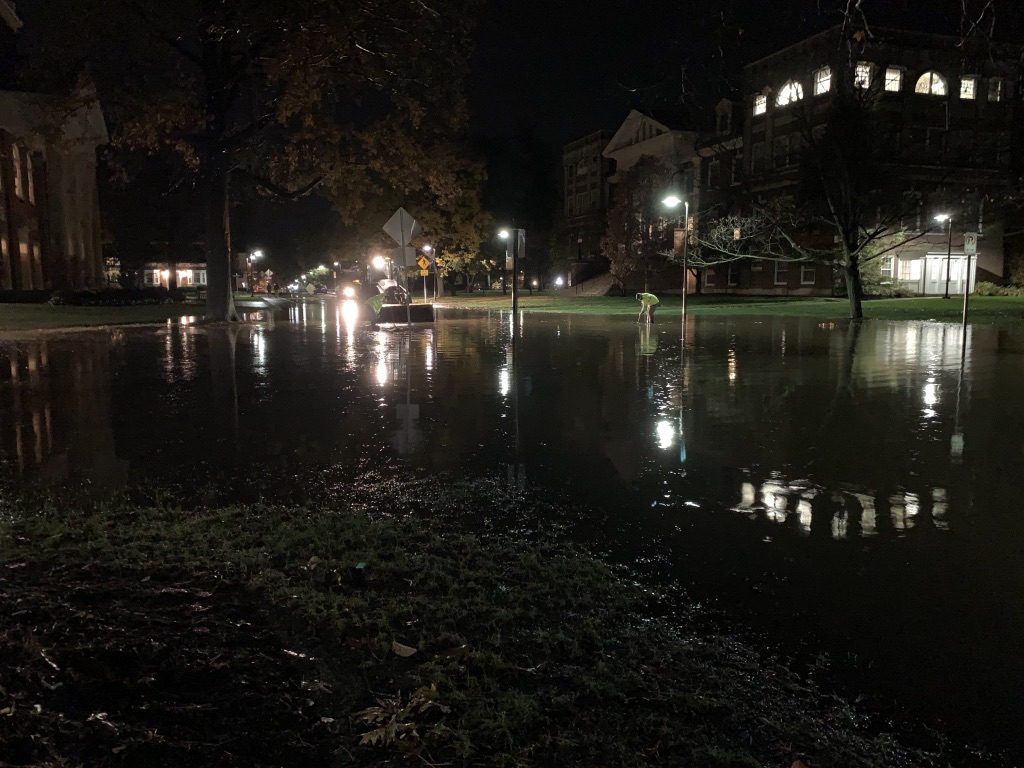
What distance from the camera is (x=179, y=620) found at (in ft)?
12.5

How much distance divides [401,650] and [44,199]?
1745 inches

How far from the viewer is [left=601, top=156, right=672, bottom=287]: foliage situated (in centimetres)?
5338

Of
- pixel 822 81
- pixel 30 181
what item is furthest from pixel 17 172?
pixel 822 81

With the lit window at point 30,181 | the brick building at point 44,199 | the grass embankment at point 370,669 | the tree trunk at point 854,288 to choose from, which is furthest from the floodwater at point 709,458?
the lit window at point 30,181

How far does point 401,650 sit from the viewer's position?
11.9 feet

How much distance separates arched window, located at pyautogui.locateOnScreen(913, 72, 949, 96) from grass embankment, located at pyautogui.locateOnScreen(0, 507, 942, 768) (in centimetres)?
5087

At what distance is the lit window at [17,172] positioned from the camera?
116ft

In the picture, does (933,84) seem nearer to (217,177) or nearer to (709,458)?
(217,177)

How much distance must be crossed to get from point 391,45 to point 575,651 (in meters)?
21.2

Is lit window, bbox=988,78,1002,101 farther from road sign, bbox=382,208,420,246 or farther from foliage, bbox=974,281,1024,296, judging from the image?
road sign, bbox=382,208,420,246

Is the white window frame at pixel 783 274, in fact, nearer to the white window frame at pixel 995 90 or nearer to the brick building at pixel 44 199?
the white window frame at pixel 995 90

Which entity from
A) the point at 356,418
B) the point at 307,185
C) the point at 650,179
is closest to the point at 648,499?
the point at 356,418

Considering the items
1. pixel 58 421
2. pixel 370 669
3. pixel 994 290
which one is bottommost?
pixel 370 669

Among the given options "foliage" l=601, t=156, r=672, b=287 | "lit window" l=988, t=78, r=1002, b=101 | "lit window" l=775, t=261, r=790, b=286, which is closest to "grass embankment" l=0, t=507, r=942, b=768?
"foliage" l=601, t=156, r=672, b=287
